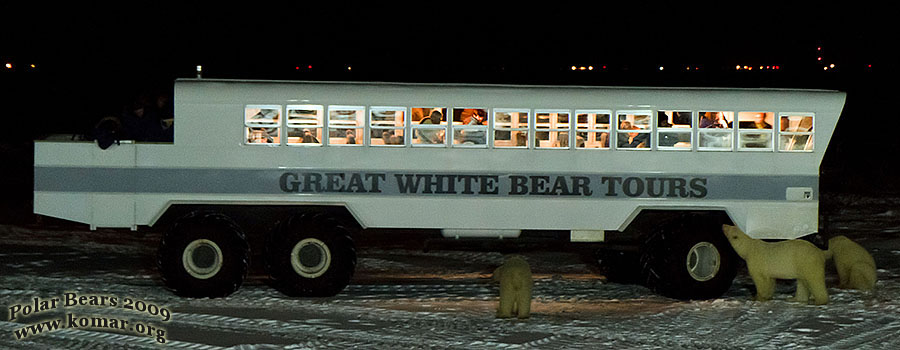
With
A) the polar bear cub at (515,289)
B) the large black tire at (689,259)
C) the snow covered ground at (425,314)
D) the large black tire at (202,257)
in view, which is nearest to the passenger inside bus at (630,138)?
the large black tire at (689,259)

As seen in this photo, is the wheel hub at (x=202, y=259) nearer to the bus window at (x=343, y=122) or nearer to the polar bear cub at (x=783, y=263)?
the bus window at (x=343, y=122)

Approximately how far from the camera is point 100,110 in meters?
51.9

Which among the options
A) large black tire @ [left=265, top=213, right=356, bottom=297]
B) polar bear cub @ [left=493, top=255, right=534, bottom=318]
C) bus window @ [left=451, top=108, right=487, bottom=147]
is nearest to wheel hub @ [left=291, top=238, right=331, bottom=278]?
large black tire @ [left=265, top=213, right=356, bottom=297]

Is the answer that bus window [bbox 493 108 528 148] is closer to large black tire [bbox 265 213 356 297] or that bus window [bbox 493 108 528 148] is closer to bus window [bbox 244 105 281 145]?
large black tire [bbox 265 213 356 297]

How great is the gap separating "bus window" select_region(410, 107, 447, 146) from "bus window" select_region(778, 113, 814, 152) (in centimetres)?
384

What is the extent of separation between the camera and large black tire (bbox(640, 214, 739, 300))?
12.7m

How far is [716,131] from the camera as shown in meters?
12.8

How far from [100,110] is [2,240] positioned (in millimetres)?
35646

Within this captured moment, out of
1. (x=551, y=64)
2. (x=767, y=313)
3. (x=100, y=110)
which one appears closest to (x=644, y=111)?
(x=767, y=313)

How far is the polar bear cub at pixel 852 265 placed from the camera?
1305cm

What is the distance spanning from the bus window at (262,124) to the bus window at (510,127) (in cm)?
242

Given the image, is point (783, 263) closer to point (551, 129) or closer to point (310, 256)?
point (551, 129)

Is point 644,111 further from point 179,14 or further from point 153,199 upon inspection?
point 179,14

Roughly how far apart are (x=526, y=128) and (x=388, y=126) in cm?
154
